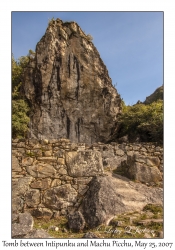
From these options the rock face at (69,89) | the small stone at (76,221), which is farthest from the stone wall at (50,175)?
the rock face at (69,89)

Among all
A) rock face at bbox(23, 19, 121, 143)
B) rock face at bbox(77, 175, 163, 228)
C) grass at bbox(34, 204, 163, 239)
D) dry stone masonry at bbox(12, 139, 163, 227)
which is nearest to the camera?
grass at bbox(34, 204, 163, 239)

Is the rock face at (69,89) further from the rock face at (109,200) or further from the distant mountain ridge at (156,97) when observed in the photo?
the rock face at (109,200)

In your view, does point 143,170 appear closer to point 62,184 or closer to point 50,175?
point 62,184

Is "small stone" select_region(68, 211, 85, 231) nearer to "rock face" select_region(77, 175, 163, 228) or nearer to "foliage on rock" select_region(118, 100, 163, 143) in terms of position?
"rock face" select_region(77, 175, 163, 228)

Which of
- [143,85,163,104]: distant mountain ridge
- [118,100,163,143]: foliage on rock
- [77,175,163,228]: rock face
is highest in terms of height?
[143,85,163,104]: distant mountain ridge

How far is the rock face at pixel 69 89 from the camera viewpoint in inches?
849

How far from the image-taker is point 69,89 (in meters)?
21.9

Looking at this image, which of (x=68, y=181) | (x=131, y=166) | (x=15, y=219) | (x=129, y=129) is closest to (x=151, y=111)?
(x=129, y=129)

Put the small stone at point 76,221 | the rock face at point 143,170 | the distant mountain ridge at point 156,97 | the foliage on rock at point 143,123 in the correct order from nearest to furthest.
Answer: the small stone at point 76,221 → the rock face at point 143,170 → the foliage on rock at point 143,123 → the distant mountain ridge at point 156,97

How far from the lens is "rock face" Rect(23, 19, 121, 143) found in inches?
849

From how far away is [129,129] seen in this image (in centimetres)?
2222

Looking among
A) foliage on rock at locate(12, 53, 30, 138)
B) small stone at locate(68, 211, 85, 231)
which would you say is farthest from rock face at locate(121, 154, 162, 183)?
foliage on rock at locate(12, 53, 30, 138)

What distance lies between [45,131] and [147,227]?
17941mm

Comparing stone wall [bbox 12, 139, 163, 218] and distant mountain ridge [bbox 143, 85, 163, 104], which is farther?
distant mountain ridge [bbox 143, 85, 163, 104]
